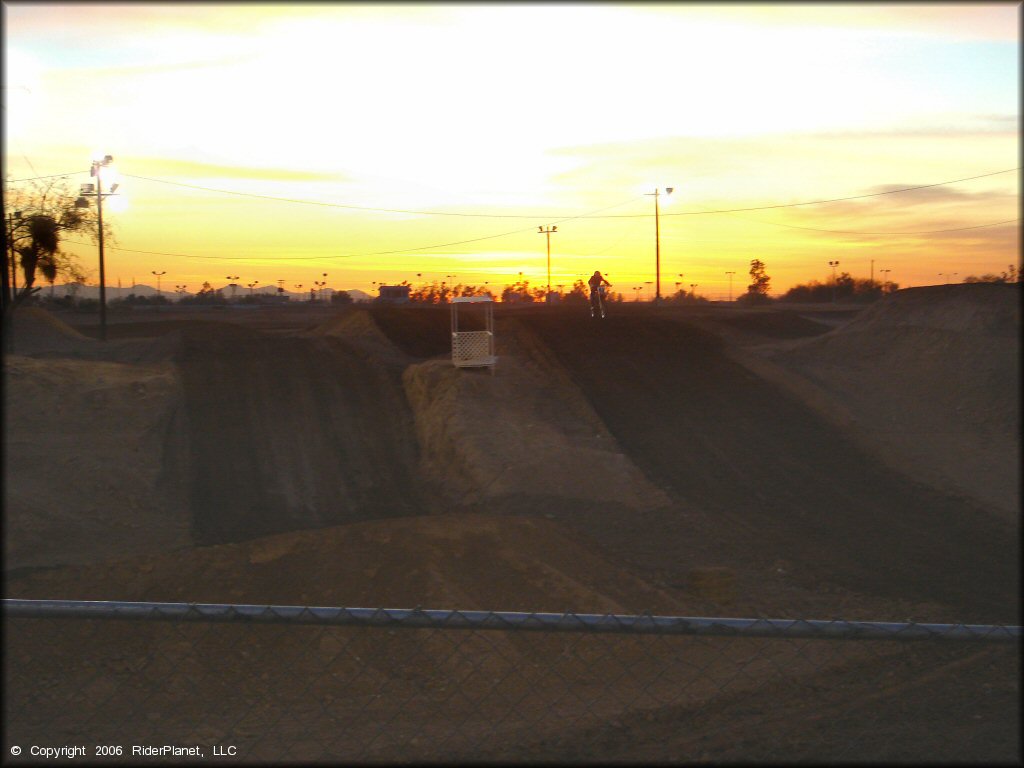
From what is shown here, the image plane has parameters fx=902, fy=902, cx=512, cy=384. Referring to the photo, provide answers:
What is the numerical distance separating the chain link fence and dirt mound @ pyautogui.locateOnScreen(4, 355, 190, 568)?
4338mm

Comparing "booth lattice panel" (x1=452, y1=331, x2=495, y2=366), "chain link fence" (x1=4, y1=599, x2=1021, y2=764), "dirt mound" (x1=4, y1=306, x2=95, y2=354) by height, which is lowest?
"chain link fence" (x1=4, y1=599, x2=1021, y2=764)

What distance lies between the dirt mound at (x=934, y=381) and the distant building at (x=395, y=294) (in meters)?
41.0

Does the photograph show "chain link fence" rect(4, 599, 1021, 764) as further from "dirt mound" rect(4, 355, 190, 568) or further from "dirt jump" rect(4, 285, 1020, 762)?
"dirt mound" rect(4, 355, 190, 568)

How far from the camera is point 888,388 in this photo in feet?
73.2

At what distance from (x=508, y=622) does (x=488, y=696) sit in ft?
20.8

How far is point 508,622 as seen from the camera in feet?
12.1

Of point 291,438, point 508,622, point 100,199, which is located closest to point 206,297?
point 100,199

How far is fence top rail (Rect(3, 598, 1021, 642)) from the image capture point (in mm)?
3682

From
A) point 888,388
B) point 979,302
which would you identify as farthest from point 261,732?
point 979,302

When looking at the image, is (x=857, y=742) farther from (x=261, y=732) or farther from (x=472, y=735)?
(x=261, y=732)

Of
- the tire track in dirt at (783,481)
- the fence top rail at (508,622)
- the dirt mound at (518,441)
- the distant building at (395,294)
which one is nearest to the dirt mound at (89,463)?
the dirt mound at (518,441)

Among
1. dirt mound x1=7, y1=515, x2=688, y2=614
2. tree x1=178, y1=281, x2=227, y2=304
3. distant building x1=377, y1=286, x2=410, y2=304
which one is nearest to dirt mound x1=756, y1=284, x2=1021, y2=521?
dirt mound x1=7, y1=515, x2=688, y2=614

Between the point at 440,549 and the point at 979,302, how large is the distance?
17406mm

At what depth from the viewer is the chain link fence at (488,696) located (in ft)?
20.0
